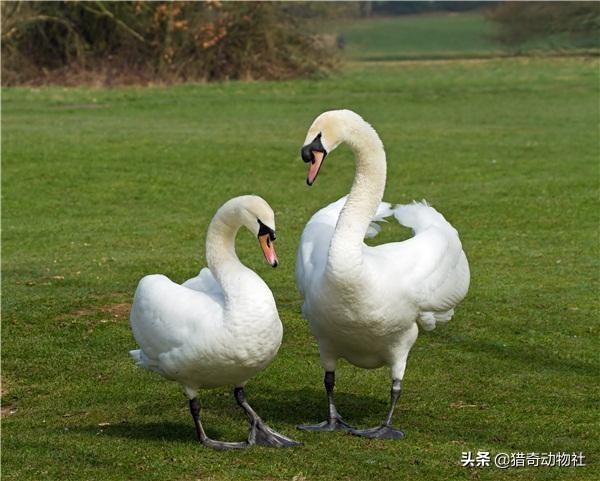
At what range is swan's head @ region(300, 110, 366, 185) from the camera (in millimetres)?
6207

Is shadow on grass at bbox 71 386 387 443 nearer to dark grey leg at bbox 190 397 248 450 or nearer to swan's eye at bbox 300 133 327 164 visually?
dark grey leg at bbox 190 397 248 450

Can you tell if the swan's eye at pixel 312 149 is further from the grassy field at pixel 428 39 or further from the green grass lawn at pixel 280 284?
the grassy field at pixel 428 39

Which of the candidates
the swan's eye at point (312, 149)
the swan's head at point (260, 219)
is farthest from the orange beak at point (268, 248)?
the swan's eye at point (312, 149)

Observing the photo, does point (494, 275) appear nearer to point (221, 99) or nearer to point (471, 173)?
point (471, 173)

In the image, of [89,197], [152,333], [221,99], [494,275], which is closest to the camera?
[152,333]

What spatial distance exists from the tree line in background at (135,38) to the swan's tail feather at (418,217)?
27.3 metres

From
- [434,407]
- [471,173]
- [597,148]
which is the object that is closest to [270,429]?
[434,407]

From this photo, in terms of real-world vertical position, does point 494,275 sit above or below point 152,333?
below

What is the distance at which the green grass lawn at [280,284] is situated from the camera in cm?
636

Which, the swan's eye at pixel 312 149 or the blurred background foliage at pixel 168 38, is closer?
the swan's eye at pixel 312 149

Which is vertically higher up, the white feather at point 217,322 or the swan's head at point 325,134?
the swan's head at point 325,134

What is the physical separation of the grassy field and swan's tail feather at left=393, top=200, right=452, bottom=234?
1452 inches

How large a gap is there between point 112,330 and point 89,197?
7.62 m

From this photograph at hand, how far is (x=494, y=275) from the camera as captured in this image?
11555 millimetres
